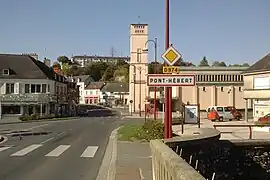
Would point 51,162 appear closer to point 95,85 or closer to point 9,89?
point 9,89

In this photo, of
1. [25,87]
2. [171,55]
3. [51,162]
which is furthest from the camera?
[25,87]

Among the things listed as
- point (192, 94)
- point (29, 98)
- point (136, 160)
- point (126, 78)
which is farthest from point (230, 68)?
point (136, 160)

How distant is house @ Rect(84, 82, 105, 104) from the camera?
144 m

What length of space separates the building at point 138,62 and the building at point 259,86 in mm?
36003

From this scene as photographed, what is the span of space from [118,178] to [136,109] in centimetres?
7875

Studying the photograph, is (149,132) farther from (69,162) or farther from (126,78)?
(126,78)

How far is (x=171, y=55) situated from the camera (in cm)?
1310

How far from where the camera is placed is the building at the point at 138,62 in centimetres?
8512

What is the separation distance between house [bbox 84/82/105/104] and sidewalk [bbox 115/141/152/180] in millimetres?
121595

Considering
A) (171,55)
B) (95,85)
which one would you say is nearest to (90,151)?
(171,55)

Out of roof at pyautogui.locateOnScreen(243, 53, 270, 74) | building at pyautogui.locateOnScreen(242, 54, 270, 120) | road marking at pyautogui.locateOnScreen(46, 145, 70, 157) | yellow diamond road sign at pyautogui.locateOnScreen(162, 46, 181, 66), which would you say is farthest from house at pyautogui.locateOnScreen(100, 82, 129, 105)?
yellow diamond road sign at pyautogui.locateOnScreen(162, 46, 181, 66)

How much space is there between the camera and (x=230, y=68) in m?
84.8

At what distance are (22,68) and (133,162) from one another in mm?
58192

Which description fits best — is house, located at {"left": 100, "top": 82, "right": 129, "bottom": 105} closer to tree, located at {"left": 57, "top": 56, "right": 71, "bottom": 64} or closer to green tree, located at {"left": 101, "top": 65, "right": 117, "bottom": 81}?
green tree, located at {"left": 101, "top": 65, "right": 117, "bottom": 81}
